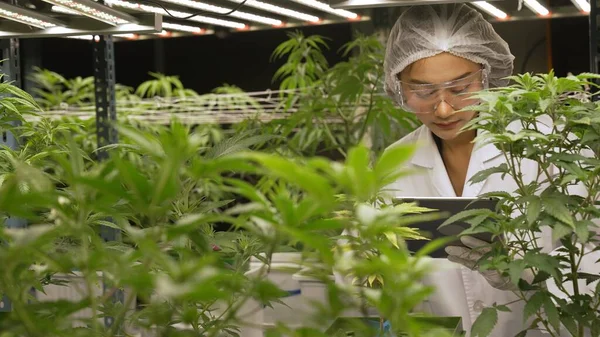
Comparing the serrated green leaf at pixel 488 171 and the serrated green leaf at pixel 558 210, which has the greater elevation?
the serrated green leaf at pixel 488 171

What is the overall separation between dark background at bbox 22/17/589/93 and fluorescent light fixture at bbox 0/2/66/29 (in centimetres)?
254

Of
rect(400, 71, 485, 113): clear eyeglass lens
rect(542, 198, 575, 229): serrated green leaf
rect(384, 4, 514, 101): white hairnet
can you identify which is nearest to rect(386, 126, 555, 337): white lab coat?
rect(400, 71, 485, 113): clear eyeglass lens

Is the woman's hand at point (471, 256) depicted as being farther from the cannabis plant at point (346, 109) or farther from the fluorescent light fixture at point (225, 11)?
the cannabis plant at point (346, 109)

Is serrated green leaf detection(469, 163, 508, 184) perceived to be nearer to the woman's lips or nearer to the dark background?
the woman's lips

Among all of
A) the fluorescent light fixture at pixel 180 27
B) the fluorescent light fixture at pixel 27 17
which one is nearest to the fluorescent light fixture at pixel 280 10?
the fluorescent light fixture at pixel 180 27

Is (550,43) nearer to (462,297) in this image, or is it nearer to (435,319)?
(462,297)

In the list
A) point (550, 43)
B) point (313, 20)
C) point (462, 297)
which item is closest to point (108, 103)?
point (313, 20)

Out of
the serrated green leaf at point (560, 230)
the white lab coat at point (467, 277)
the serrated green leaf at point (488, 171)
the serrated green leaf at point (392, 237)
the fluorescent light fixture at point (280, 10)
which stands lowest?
the white lab coat at point (467, 277)

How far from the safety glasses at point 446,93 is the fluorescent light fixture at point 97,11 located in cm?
Answer: 79

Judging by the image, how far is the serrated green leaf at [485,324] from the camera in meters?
1.36

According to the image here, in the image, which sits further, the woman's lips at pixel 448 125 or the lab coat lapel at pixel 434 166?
the lab coat lapel at pixel 434 166

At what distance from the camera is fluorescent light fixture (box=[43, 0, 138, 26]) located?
67.5 inches

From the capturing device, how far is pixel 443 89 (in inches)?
86.9

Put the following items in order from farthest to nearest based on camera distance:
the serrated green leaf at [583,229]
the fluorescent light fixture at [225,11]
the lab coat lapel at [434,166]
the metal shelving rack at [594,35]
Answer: the lab coat lapel at [434,166], the fluorescent light fixture at [225,11], the metal shelving rack at [594,35], the serrated green leaf at [583,229]
